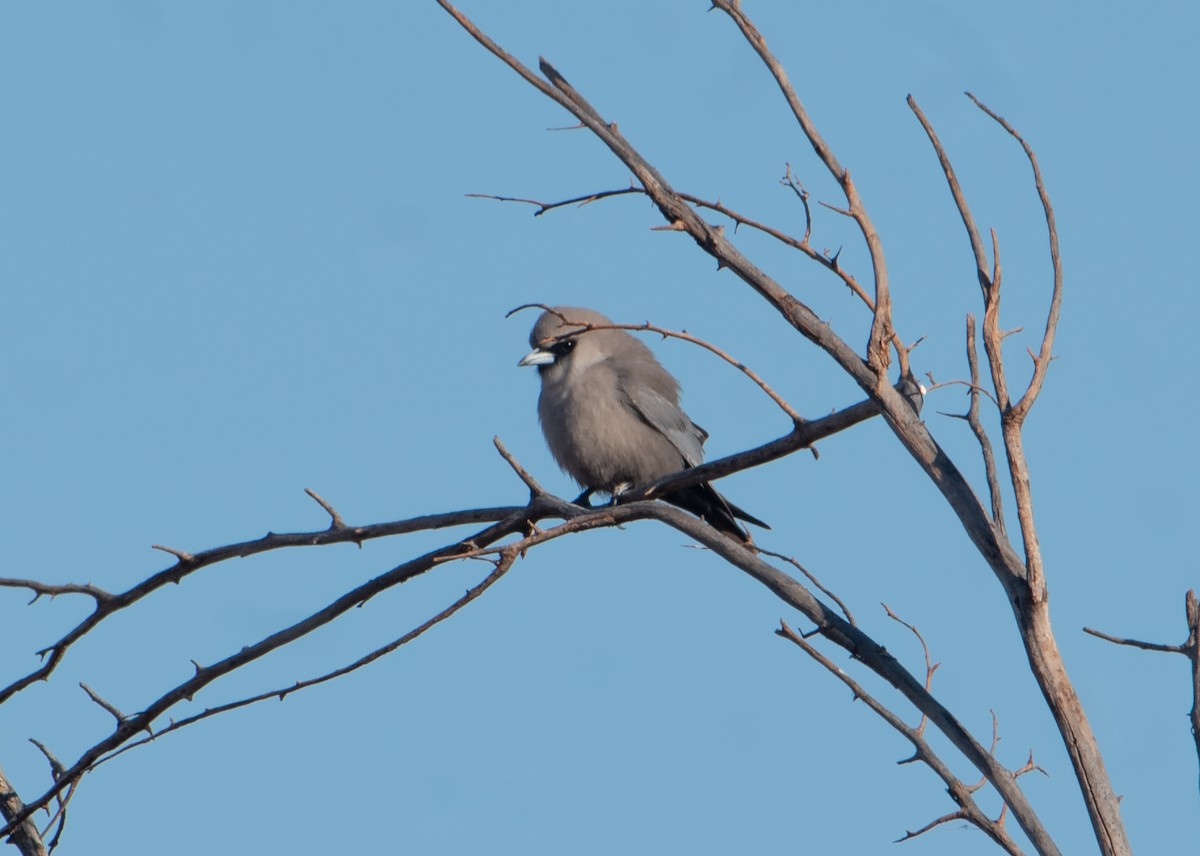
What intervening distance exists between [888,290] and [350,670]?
5.70 feet

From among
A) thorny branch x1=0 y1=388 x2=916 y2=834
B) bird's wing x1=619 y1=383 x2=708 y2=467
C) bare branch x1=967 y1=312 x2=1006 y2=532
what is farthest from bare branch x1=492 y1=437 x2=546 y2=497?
bird's wing x1=619 y1=383 x2=708 y2=467

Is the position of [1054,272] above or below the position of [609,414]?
below

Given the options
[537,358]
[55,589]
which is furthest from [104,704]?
[537,358]

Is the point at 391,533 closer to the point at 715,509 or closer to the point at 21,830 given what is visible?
the point at 21,830

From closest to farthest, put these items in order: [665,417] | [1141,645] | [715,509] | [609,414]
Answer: [1141,645]
[715,509]
[609,414]
[665,417]

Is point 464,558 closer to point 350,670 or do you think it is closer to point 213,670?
point 350,670

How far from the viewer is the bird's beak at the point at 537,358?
737 cm

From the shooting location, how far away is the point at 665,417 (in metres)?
7.32

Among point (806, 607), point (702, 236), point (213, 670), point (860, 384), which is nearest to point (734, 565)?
point (806, 607)

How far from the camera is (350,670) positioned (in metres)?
4.06

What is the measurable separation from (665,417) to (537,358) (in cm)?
69

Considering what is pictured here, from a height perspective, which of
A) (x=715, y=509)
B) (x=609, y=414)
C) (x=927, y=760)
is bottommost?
(x=927, y=760)

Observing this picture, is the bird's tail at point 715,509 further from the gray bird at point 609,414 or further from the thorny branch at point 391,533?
the thorny branch at point 391,533

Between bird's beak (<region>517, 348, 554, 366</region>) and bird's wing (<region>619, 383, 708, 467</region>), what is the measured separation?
391mm
